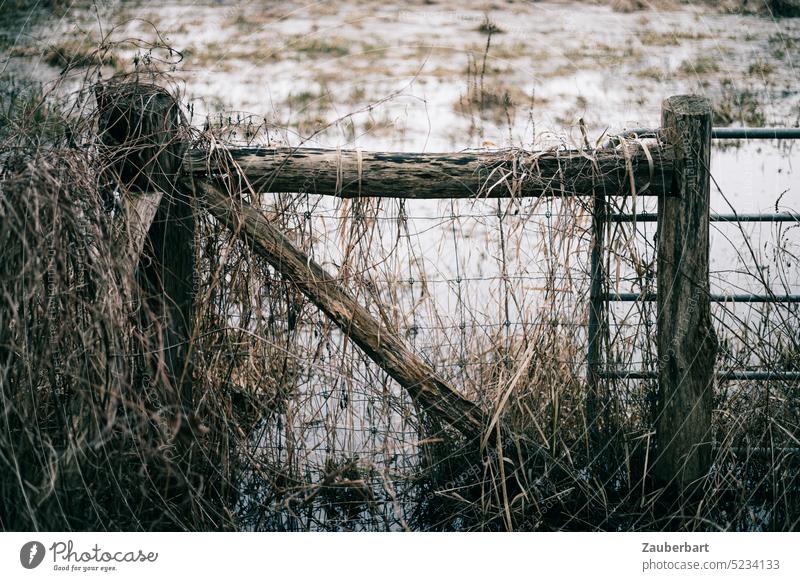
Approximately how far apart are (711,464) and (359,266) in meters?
1.46

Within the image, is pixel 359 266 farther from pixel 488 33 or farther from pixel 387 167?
pixel 488 33

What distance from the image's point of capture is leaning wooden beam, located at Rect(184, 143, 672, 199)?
103 inches

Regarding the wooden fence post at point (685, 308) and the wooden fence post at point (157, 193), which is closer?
the wooden fence post at point (157, 193)

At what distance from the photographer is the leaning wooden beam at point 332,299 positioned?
263 centimetres

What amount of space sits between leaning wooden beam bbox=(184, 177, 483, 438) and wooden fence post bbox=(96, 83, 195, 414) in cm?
11

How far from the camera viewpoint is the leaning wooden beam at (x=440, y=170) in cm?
261

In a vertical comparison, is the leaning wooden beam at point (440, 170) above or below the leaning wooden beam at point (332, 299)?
above

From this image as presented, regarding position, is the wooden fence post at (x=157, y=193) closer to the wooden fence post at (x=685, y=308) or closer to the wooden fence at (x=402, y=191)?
the wooden fence at (x=402, y=191)

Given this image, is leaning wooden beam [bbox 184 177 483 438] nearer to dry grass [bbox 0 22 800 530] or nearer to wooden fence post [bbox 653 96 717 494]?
dry grass [bbox 0 22 800 530]

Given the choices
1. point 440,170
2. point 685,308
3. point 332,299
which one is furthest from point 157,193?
point 685,308

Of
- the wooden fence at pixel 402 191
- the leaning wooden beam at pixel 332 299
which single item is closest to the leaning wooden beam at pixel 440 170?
the wooden fence at pixel 402 191

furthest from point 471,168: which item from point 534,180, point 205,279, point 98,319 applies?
point 98,319
